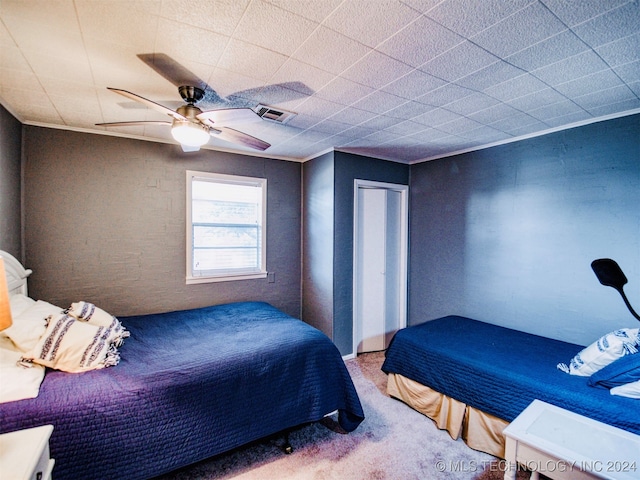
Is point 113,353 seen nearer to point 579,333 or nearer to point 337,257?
point 337,257

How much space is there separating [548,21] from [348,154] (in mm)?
2374

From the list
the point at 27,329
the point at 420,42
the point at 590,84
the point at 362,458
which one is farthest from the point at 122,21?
the point at 362,458

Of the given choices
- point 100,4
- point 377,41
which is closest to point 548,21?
point 377,41

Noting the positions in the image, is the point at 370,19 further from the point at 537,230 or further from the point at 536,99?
the point at 537,230

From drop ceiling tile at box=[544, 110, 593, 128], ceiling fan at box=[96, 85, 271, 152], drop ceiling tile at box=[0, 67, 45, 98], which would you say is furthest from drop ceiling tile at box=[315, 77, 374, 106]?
drop ceiling tile at box=[0, 67, 45, 98]

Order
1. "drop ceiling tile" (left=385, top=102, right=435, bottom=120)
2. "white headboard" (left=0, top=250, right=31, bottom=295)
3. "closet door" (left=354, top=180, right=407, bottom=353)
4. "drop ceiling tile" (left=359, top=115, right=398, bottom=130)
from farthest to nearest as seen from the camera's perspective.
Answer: "closet door" (left=354, top=180, right=407, bottom=353)
"drop ceiling tile" (left=359, top=115, right=398, bottom=130)
"drop ceiling tile" (left=385, top=102, right=435, bottom=120)
"white headboard" (left=0, top=250, right=31, bottom=295)

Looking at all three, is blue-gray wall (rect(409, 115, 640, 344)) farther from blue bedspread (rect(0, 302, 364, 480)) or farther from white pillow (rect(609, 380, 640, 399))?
blue bedspread (rect(0, 302, 364, 480))

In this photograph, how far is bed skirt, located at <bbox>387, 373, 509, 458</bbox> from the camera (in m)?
2.11

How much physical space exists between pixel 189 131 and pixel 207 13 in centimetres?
78

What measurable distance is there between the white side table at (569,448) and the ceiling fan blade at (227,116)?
2.24 metres

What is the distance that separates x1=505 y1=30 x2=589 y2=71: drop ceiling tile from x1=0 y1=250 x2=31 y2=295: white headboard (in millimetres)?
3614

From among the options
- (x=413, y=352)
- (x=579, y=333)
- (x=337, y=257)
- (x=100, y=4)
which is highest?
(x=100, y=4)

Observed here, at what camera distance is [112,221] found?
305 centimetres

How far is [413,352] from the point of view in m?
2.66
